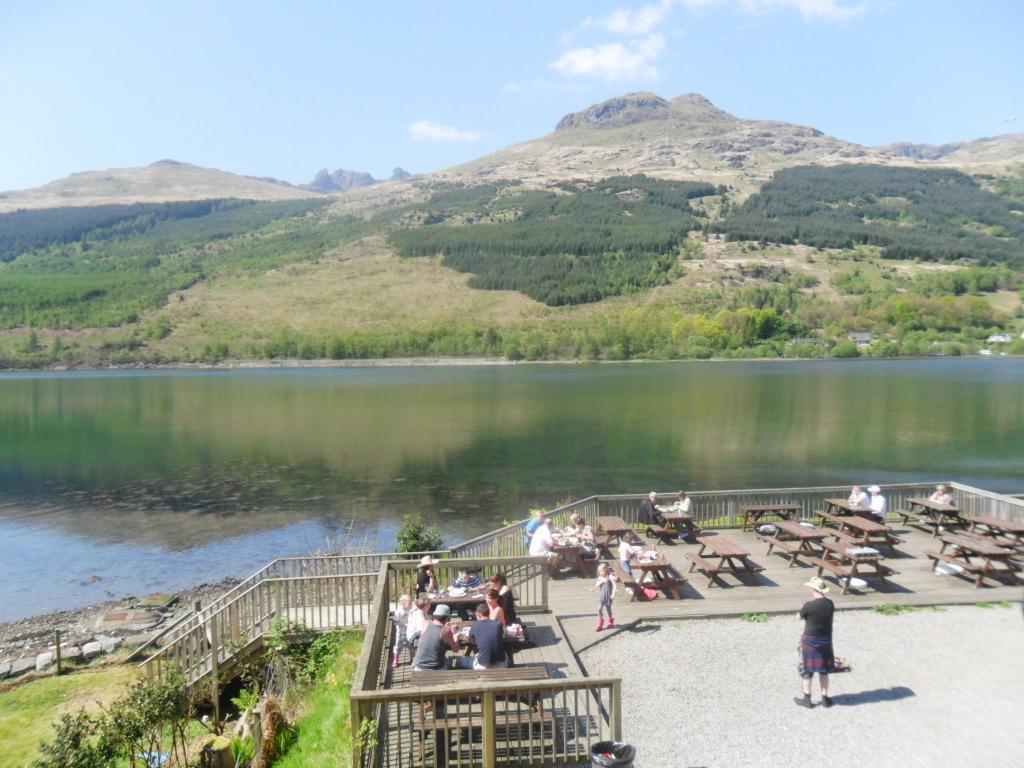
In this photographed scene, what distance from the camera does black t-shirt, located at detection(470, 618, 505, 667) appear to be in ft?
26.4

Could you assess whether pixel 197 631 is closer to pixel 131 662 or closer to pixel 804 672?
pixel 131 662

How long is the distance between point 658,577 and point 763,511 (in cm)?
607

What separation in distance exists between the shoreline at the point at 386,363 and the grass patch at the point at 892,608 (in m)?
121

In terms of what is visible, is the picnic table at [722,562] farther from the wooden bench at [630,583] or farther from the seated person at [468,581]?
the seated person at [468,581]

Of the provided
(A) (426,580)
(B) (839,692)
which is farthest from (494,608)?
(B) (839,692)

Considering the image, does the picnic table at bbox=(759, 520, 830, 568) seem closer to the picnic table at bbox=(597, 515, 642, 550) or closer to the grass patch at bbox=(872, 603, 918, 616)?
the grass patch at bbox=(872, 603, 918, 616)

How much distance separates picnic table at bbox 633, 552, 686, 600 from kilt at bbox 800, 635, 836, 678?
4039mm

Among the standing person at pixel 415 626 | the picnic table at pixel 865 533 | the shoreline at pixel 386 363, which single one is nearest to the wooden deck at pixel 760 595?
the picnic table at pixel 865 533

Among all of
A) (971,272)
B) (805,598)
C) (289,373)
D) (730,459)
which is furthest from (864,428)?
(971,272)

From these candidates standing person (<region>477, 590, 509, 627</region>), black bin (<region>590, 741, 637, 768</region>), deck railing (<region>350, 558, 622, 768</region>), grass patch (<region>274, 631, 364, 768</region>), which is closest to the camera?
black bin (<region>590, 741, 637, 768</region>)

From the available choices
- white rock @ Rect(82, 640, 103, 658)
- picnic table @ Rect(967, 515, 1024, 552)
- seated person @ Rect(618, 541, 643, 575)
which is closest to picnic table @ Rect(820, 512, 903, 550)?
picnic table @ Rect(967, 515, 1024, 552)

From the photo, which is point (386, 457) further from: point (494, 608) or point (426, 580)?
point (494, 608)

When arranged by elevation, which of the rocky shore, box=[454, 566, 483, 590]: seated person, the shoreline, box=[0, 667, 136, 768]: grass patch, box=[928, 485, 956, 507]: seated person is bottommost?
the rocky shore

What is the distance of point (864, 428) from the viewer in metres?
50.2
